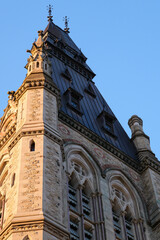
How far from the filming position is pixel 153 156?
87.5ft

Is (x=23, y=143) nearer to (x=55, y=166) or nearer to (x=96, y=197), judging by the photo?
(x=55, y=166)

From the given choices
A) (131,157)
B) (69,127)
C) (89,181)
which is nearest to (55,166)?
(89,181)

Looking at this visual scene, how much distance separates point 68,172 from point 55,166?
2.87m

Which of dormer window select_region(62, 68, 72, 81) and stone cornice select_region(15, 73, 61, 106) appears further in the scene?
dormer window select_region(62, 68, 72, 81)

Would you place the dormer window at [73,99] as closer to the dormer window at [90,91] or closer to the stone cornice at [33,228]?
the dormer window at [90,91]

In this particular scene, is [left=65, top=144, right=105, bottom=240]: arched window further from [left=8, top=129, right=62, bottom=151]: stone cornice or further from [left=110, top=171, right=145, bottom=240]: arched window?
[left=8, top=129, right=62, bottom=151]: stone cornice

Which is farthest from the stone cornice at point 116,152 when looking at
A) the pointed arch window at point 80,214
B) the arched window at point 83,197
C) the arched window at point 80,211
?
the pointed arch window at point 80,214

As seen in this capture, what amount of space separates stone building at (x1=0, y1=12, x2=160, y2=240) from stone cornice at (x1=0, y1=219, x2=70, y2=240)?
27mm

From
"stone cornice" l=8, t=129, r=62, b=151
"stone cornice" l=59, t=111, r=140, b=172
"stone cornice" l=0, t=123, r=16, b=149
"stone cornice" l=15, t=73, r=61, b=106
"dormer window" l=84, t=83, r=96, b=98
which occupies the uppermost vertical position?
"dormer window" l=84, t=83, r=96, b=98

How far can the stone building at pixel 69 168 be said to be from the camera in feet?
52.9

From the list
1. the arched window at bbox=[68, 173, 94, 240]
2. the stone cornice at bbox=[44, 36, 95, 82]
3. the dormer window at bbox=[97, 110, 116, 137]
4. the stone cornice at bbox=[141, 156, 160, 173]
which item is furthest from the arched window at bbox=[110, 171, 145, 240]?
the stone cornice at bbox=[44, 36, 95, 82]

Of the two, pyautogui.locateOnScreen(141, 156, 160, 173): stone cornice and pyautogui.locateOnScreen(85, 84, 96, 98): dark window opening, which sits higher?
pyautogui.locateOnScreen(85, 84, 96, 98): dark window opening

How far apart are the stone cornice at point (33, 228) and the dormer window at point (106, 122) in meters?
12.2

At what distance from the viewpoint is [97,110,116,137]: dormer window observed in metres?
27.1
